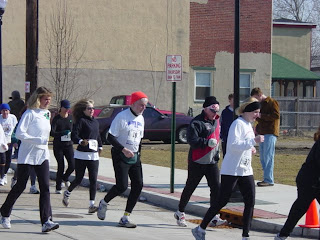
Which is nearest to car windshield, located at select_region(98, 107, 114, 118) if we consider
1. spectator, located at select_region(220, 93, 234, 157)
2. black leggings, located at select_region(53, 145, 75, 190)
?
black leggings, located at select_region(53, 145, 75, 190)

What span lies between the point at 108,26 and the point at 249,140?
1167 inches

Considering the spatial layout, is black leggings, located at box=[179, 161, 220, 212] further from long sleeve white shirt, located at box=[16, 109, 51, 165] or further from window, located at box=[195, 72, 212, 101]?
window, located at box=[195, 72, 212, 101]

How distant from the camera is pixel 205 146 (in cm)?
995

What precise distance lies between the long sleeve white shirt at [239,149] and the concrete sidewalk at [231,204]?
1.87 m

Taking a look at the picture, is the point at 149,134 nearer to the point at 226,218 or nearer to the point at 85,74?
the point at 85,74

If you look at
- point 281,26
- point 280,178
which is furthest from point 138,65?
point 280,178

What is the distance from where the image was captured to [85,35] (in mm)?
37094

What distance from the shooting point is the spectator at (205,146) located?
9953 millimetres

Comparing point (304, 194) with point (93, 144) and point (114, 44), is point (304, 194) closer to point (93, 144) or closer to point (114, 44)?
point (93, 144)

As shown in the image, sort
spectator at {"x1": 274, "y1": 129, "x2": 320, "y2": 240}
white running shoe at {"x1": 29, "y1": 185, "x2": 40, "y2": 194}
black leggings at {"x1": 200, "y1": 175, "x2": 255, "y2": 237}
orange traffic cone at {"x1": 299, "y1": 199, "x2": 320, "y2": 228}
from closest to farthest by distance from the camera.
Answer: spectator at {"x1": 274, "y1": 129, "x2": 320, "y2": 240}
black leggings at {"x1": 200, "y1": 175, "x2": 255, "y2": 237}
orange traffic cone at {"x1": 299, "y1": 199, "x2": 320, "y2": 228}
white running shoe at {"x1": 29, "y1": 185, "x2": 40, "y2": 194}

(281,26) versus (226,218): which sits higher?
(281,26)

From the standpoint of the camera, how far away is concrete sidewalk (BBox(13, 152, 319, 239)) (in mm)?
10651

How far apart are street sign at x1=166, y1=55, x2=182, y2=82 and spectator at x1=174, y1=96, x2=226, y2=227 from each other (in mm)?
3097

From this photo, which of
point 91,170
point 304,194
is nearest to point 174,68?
point 91,170
